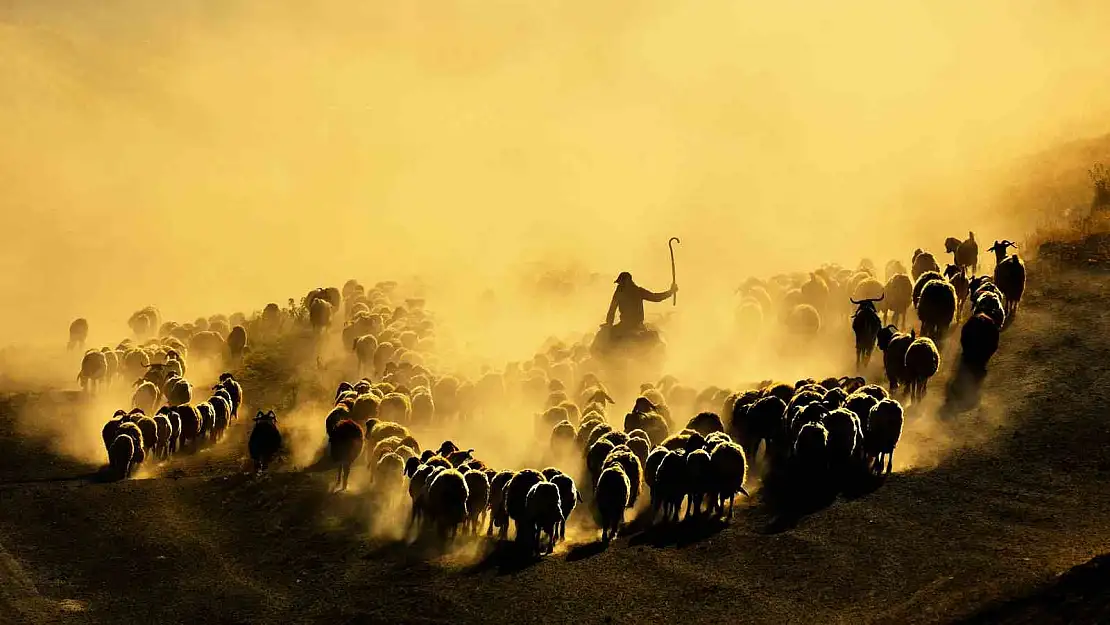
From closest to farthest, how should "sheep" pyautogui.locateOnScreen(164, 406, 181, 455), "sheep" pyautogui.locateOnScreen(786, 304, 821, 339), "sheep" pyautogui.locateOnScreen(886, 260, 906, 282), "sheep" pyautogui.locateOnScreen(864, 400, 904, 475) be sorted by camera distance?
"sheep" pyautogui.locateOnScreen(864, 400, 904, 475) → "sheep" pyautogui.locateOnScreen(164, 406, 181, 455) → "sheep" pyautogui.locateOnScreen(786, 304, 821, 339) → "sheep" pyautogui.locateOnScreen(886, 260, 906, 282)

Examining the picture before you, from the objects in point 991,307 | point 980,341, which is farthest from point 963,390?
point 991,307

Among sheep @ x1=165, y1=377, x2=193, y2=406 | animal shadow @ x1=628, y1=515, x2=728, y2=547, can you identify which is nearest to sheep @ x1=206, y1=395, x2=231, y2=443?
→ sheep @ x1=165, y1=377, x2=193, y2=406

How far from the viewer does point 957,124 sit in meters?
84.8

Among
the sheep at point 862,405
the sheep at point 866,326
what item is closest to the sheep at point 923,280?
the sheep at point 866,326

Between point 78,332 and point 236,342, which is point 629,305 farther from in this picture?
point 78,332

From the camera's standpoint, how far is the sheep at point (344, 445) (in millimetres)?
27844

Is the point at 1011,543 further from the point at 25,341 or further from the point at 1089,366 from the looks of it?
the point at 25,341

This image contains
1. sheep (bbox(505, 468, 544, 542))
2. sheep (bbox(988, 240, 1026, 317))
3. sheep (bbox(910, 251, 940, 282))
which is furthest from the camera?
sheep (bbox(910, 251, 940, 282))

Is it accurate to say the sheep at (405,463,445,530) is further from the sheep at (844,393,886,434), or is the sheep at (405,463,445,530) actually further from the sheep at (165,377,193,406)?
the sheep at (165,377,193,406)

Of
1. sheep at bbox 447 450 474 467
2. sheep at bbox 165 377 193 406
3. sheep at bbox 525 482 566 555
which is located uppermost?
sheep at bbox 165 377 193 406

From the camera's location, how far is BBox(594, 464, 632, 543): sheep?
72.8ft

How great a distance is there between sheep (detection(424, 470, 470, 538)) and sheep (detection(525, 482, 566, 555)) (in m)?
1.66

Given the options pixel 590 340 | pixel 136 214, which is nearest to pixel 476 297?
pixel 590 340

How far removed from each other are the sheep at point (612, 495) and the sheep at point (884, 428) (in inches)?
201
